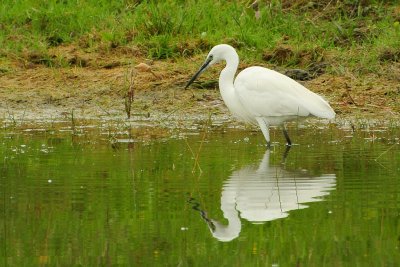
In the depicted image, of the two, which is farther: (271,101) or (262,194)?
(271,101)

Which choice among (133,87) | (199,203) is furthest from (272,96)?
(199,203)

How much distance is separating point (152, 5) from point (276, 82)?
13.3 ft

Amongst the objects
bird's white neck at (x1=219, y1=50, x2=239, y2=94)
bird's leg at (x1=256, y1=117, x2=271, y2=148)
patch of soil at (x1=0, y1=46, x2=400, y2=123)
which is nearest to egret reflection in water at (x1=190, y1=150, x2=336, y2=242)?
bird's leg at (x1=256, y1=117, x2=271, y2=148)

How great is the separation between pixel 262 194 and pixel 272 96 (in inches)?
117

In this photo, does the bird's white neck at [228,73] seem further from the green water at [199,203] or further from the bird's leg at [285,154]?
the bird's leg at [285,154]

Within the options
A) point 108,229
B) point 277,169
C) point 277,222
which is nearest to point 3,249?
point 108,229

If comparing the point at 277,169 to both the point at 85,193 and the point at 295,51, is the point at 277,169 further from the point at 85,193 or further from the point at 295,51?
the point at 295,51

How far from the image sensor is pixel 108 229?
616cm

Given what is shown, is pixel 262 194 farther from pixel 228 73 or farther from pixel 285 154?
pixel 228 73

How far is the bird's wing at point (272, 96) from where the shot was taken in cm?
997

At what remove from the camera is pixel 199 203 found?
6910 millimetres

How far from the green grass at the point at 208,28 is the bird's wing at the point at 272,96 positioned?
9.00 ft

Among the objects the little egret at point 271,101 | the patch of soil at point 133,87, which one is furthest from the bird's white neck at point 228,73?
the patch of soil at point 133,87

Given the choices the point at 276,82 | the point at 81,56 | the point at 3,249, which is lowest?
the point at 3,249
